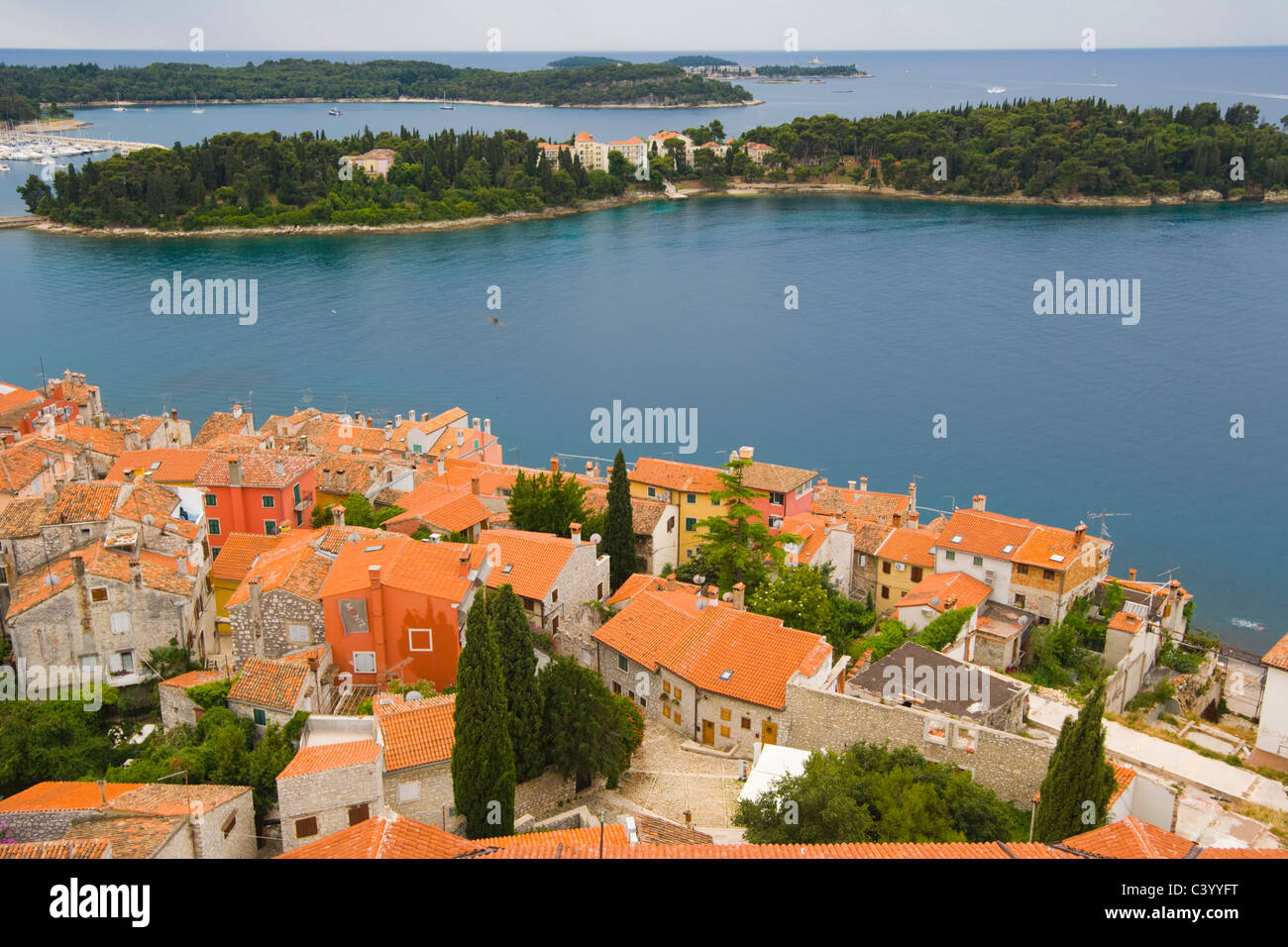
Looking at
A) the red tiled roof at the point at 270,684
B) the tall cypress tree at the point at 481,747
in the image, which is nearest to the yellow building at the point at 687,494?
the red tiled roof at the point at 270,684

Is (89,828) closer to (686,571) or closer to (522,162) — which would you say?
(686,571)

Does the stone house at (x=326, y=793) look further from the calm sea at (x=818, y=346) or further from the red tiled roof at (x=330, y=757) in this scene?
the calm sea at (x=818, y=346)

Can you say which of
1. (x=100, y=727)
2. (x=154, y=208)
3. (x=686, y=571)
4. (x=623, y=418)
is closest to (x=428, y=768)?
(x=100, y=727)

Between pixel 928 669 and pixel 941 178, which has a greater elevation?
pixel 941 178

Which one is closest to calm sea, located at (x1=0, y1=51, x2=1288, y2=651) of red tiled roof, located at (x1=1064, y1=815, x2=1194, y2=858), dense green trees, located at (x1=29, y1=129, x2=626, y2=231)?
dense green trees, located at (x1=29, y1=129, x2=626, y2=231)

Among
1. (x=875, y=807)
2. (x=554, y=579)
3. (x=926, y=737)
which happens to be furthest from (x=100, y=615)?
(x=926, y=737)

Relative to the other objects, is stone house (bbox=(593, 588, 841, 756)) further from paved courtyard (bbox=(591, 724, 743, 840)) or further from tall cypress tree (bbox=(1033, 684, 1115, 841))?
tall cypress tree (bbox=(1033, 684, 1115, 841))

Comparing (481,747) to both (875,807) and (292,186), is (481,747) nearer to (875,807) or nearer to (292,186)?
(875,807)
